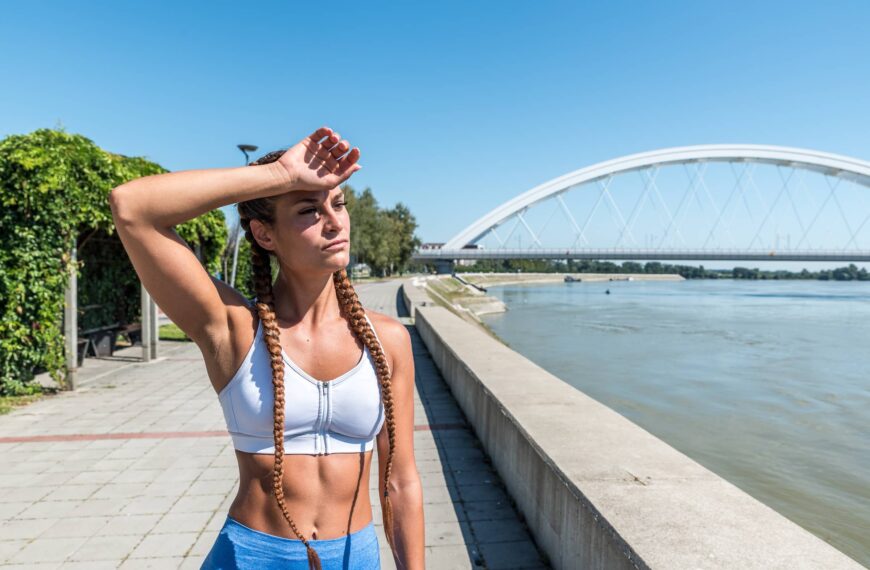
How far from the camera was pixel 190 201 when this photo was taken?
1.07 metres

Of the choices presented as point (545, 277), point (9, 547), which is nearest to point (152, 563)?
point (9, 547)

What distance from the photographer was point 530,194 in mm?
63406

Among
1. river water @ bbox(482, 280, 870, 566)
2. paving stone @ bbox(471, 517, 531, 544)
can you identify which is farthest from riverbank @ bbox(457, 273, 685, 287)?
paving stone @ bbox(471, 517, 531, 544)

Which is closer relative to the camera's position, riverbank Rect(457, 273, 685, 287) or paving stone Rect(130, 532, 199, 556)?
paving stone Rect(130, 532, 199, 556)

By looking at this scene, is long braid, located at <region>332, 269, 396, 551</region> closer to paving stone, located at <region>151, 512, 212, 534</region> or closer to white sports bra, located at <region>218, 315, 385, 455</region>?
white sports bra, located at <region>218, 315, 385, 455</region>

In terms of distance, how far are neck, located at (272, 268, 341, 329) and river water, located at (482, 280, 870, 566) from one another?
5.82 meters

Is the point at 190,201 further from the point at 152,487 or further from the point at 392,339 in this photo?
the point at 152,487

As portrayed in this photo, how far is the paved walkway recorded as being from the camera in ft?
10.4

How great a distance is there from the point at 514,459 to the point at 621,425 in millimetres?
738

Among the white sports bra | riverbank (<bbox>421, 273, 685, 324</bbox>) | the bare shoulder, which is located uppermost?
the bare shoulder

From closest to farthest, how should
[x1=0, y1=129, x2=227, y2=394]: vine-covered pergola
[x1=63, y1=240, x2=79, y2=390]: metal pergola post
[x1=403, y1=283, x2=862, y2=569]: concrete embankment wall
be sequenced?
[x1=403, y1=283, x2=862, y2=569]: concrete embankment wall < [x1=0, y1=129, x2=227, y2=394]: vine-covered pergola < [x1=63, y1=240, x2=79, y2=390]: metal pergola post

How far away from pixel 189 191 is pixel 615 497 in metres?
1.94

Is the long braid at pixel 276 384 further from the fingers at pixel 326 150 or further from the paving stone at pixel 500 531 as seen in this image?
the paving stone at pixel 500 531

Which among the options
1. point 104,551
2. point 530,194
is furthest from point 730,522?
point 530,194
